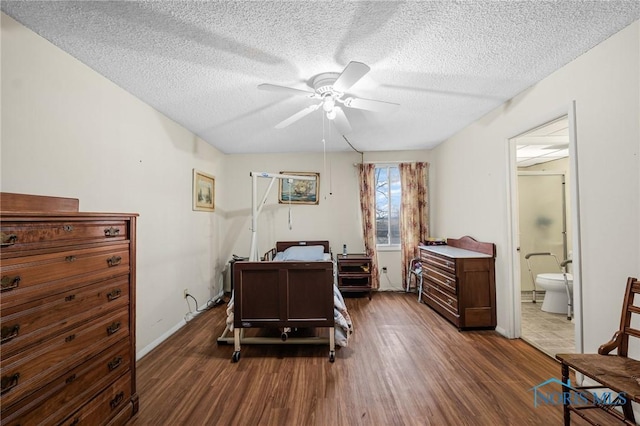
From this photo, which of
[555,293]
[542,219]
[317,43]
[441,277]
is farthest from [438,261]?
[317,43]

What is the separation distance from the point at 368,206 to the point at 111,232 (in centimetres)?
373

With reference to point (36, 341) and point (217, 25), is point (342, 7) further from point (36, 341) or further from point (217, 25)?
point (36, 341)

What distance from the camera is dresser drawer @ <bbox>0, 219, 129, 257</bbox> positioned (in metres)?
1.13

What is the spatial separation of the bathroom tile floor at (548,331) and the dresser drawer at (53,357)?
348 centimetres

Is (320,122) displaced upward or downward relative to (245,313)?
upward

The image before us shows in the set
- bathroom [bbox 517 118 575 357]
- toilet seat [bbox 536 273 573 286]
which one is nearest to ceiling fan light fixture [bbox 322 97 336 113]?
bathroom [bbox 517 118 575 357]

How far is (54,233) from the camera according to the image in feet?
4.28

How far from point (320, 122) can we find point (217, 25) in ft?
6.13

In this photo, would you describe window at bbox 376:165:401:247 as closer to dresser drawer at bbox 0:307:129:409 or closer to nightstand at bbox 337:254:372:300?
nightstand at bbox 337:254:372:300

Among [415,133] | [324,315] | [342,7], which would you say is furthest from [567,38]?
[324,315]

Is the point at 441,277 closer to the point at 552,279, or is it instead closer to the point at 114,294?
the point at 552,279

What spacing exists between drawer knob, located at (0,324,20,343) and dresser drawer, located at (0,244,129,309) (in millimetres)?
91

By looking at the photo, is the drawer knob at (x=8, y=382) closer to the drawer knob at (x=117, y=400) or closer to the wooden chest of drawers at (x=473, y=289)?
the drawer knob at (x=117, y=400)

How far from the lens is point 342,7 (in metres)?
1.48
